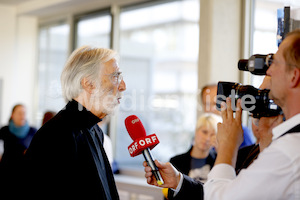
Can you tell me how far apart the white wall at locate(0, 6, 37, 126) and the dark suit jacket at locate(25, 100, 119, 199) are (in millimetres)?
5613

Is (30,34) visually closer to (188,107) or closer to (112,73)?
(188,107)

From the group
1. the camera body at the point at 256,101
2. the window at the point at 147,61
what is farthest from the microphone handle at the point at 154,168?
the window at the point at 147,61

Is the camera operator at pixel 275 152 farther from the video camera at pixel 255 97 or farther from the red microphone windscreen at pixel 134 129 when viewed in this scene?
the red microphone windscreen at pixel 134 129

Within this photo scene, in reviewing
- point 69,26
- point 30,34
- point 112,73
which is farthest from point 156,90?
point 112,73

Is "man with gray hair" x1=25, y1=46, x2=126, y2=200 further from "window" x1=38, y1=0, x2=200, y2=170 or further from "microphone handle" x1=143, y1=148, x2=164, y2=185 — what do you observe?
"window" x1=38, y1=0, x2=200, y2=170

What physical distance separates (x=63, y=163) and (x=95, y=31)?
496cm

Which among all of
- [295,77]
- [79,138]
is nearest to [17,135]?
[79,138]

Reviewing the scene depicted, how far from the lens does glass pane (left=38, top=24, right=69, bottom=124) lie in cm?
717

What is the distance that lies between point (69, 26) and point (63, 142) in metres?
5.32

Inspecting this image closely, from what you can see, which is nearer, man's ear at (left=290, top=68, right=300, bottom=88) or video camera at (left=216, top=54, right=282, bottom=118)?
man's ear at (left=290, top=68, right=300, bottom=88)

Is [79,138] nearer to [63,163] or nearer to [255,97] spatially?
[63,163]

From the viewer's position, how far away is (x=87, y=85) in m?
2.04

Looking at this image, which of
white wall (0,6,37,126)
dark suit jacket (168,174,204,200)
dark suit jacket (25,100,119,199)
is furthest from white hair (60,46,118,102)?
white wall (0,6,37,126)

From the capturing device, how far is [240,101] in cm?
150
